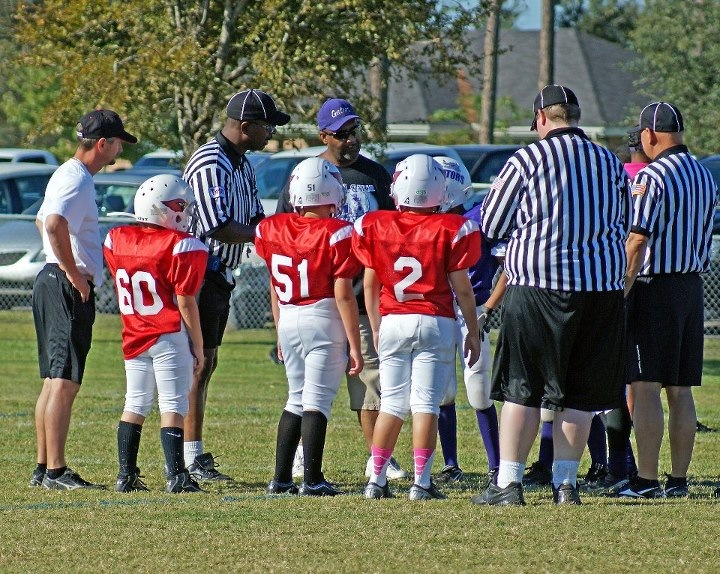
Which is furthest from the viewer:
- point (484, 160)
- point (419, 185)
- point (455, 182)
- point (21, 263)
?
point (484, 160)

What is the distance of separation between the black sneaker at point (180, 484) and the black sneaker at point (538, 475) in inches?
76.9

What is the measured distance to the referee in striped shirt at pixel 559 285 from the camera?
6727mm

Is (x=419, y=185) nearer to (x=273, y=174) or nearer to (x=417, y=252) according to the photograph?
(x=417, y=252)

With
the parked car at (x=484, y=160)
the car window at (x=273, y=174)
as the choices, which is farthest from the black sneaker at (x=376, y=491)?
the parked car at (x=484, y=160)

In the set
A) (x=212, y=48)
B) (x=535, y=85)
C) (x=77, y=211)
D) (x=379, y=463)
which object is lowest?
(x=379, y=463)

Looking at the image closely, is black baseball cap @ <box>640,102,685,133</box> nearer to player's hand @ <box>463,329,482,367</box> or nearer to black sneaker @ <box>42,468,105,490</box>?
player's hand @ <box>463,329,482,367</box>

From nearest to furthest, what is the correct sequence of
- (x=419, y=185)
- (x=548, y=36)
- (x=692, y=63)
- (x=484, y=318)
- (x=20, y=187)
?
(x=419, y=185)
(x=484, y=318)
(x=20, y=187)
(x=692, y=63)
(x=548, y=36)

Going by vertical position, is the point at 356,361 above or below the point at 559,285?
below

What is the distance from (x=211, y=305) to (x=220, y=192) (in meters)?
0.69

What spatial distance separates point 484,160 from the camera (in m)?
19.8

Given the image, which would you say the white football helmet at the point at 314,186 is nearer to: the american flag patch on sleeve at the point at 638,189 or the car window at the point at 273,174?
the american flag patch on sleeve at the point at 638,189

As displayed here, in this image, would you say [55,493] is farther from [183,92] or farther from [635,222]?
[183,92]

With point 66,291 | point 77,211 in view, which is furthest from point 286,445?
point 77,211

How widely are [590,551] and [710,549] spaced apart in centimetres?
51
